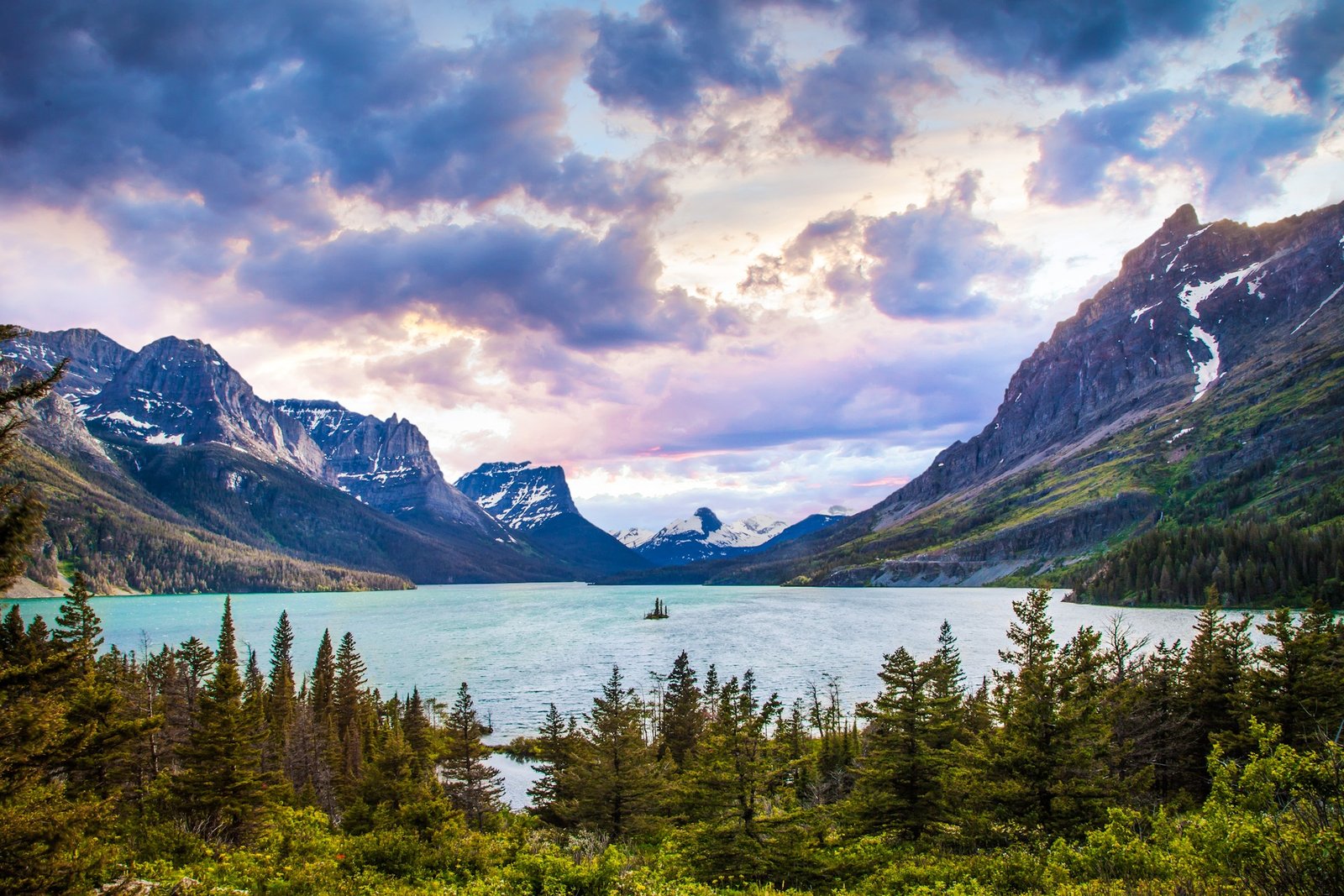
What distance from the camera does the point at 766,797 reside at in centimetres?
2848

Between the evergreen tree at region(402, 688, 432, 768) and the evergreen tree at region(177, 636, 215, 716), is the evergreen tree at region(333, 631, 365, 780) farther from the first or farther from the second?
the evergreen tree at region(177, 636, 215, 716)

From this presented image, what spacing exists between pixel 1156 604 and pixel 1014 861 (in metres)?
189

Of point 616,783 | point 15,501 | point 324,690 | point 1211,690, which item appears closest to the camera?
point 15,501

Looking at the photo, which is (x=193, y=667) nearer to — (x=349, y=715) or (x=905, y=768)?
(x=349, y=715)

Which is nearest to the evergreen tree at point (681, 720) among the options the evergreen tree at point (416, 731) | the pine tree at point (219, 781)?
the evergreen tree at point (416, 731)

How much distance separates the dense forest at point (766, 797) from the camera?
53.4ft

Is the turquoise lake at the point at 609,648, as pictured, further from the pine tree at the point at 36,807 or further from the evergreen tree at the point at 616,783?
the pine tree at the point at 36,807

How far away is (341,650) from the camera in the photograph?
8481cm

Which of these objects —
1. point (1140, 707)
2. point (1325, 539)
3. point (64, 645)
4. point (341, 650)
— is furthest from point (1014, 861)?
point (1325, 539)

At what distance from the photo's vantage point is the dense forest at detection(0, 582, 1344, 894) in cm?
1628

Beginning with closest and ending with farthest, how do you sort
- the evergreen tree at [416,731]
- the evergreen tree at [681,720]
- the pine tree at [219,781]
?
the pine tree at [219,781]
the evergreen tree at [416,731]
the evergreen tree at [681,720]

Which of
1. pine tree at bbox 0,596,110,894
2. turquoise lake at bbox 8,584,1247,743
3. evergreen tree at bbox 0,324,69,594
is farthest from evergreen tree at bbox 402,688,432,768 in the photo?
evergreen tree at bbox 0,324,69,594

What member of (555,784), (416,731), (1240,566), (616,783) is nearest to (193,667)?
(416,731)

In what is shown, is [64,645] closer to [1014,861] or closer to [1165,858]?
[1014,861]
